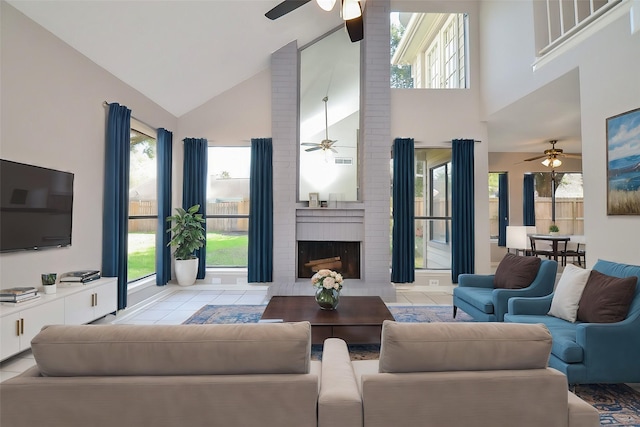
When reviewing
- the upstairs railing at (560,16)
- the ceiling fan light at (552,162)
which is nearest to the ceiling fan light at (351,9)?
the upstairs railing at (560,16)

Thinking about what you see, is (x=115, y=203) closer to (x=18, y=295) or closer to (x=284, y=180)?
(x=18, y=295)

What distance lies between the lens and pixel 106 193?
4.07 meters

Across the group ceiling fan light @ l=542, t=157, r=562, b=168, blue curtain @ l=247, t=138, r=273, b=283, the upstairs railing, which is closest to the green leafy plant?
blue curtain @ l=247, t=138, r=273, b=283

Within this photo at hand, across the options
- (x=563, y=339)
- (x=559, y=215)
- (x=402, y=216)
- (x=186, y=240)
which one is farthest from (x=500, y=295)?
(x=559, y=215)

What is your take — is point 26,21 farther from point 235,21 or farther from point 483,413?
point 483,413

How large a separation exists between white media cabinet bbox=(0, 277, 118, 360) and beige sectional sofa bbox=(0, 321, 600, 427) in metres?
1.80

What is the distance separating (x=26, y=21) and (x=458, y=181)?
5.83 m

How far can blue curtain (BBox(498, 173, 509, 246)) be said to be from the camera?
8094 millimetres

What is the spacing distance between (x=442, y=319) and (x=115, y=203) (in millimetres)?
4254

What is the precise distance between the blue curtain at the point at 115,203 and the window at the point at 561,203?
8.64m

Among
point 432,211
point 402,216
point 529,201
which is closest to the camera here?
point 402,216

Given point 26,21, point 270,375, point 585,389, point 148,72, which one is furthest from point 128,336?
point 148,72

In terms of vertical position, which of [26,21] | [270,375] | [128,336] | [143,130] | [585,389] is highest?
[26,21]

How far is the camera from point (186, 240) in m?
5.54
